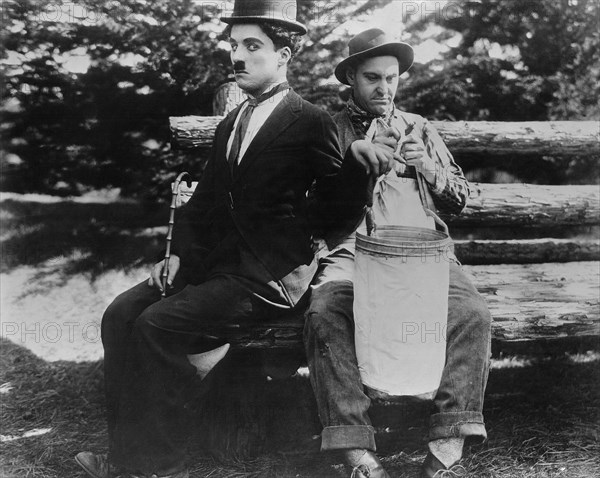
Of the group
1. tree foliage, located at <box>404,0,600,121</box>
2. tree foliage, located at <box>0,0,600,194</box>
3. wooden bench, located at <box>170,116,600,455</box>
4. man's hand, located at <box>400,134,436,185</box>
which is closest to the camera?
man's hand, located at <box>400,134,436,185</box>

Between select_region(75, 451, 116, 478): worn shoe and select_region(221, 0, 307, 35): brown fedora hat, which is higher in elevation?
select_region(221, 0, 307, 35): brown fedora hat

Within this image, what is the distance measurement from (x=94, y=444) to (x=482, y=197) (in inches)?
98.4

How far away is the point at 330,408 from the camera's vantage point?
2.49m

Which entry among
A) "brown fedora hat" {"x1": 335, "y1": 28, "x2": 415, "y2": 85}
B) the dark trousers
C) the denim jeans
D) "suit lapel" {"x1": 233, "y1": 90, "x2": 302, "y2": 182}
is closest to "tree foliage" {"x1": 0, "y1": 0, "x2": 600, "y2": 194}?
"brown fedora hat" {"x1": 335, "y1": 28, "x2": 415, "y2": 85}

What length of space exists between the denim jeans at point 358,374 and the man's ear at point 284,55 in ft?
A: 3.33

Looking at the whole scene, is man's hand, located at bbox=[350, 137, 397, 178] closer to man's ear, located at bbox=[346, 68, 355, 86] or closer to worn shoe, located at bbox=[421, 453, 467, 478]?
man's ear, located at bbox=[346, 68, 355, 86]

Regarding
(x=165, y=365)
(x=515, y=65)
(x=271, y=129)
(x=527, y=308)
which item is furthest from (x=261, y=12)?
(x=515, y=65)

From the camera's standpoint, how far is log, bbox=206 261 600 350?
109 inches

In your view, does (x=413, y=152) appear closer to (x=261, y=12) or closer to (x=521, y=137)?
(x=261, y=12)

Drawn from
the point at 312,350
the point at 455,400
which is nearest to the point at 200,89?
the point at 312,350

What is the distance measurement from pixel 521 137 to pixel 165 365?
102 inches

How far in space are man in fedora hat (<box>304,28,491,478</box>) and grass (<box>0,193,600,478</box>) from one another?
47 cm

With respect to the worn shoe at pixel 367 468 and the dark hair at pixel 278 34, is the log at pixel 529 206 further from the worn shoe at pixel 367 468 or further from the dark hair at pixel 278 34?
the worn shoe at pixel 367 468

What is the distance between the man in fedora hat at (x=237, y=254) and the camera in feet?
Answer: 8.61
